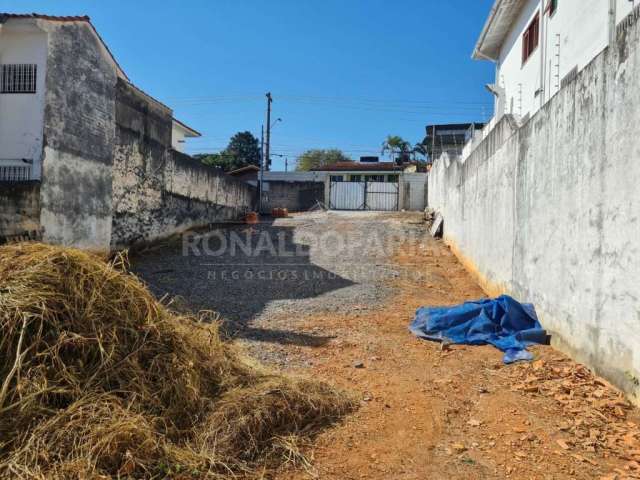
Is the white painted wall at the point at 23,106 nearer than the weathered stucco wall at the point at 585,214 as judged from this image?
No

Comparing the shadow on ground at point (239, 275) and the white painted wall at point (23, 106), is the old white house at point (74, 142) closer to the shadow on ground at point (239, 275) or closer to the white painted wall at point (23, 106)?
the white painted wall at point (23, 106)

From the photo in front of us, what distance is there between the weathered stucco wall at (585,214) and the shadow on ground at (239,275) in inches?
97.9

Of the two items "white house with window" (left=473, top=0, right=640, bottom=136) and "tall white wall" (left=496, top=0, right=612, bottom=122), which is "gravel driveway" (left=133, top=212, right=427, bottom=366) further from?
"tall white wall" (left=496, top=0, right=612, bottom=122)

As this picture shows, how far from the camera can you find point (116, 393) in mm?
2418

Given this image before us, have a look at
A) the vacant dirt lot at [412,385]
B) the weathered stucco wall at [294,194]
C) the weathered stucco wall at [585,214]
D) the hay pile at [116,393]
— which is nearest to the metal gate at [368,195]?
the weathered stucco wall at [294,194]

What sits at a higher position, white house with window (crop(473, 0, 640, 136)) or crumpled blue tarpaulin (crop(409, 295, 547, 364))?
white house with window (crop(473, 0, 640, 136))

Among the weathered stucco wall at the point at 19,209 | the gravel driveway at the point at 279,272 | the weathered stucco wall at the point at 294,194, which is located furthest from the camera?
the weathered stucco wall at the point at 294,194

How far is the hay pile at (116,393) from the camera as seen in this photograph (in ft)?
6.88

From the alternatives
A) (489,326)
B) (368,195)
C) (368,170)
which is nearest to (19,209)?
(489,326)

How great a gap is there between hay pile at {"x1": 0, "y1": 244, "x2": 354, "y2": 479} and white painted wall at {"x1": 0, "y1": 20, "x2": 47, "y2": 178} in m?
5.71

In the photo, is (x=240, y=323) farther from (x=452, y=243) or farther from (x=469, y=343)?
(x=452, y=243)

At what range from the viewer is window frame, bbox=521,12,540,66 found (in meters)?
9.95

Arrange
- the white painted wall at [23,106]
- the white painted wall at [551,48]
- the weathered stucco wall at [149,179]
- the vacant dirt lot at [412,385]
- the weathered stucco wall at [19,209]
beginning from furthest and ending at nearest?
the weathered stucco wall at [149,179], the white painted wall at [23,106], the white painted wall at [551,48], the weathered stucco wall at [19,209], the vacant dirt lot at [412,385]

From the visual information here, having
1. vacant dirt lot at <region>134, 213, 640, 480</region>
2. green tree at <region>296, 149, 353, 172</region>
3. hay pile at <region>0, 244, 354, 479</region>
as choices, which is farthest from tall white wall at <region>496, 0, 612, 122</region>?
green tree at <region>296, 149, 353, 172</region>
